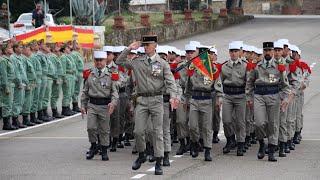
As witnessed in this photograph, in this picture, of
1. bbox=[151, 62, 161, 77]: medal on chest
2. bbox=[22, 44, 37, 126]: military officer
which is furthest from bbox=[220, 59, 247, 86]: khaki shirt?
bbox=[22, 44, 37, 126]: military officer

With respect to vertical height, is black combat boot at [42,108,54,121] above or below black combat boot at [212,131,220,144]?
below

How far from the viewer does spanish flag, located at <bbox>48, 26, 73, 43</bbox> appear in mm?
32422

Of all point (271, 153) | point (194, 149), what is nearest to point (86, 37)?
point (194, 149)

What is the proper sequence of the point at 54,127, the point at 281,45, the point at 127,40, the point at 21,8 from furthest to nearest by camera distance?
the point at 21,8
the point at 127,40
the point at 54,127
the point at 281,45

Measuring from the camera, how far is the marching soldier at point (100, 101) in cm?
1513

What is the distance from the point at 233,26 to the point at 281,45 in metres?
39.6

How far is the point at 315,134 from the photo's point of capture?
18.8 metres

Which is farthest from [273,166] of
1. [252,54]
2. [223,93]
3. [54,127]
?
[54,127]

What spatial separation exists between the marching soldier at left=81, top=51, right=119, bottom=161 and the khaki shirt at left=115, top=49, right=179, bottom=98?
1167 mm

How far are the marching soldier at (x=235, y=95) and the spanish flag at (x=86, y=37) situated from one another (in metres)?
19.8

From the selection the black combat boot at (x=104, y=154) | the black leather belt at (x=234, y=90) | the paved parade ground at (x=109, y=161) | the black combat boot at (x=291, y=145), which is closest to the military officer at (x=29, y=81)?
the paved parade ground at (x=109, y=161)

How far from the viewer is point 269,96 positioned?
1524cm

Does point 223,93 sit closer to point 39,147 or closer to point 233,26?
point 39,147

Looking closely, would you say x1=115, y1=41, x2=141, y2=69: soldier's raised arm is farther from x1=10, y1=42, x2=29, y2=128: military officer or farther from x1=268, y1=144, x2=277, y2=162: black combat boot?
x1=10, y1=42, x2=29, y2=128: military officer
